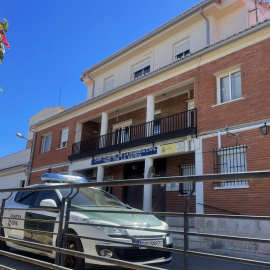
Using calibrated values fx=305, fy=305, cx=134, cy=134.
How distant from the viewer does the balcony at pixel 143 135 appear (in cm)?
1283

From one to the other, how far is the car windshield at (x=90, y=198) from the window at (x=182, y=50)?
1121cm

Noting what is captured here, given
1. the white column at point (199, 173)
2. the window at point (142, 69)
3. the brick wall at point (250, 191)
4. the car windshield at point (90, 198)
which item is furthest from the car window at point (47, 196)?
the window at point (142, 69)

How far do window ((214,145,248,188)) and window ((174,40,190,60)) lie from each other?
692 centimetres

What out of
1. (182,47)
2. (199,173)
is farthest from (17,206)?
(182,47)

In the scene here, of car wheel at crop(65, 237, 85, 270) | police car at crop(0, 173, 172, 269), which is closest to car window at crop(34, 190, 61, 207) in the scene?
police car at crop(0, 173, 172, 269)

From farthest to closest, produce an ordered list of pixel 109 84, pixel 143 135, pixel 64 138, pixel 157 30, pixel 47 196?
1. pixel 109 84
2. pixel 64 138
3. pixel 157 30
4. pixel 143 135
5. pixel 47 196

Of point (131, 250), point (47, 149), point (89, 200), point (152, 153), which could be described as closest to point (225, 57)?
point (152, 153)

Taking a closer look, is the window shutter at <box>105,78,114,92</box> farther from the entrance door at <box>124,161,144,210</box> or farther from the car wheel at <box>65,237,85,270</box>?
the car wheel at <box>65,237,85,270</box>

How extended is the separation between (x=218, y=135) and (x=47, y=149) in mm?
13903

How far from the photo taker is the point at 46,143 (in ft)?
71.6

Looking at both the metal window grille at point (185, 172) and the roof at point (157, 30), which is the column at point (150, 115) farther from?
the roof at point (157, 30)

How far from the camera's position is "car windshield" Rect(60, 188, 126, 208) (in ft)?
18.4

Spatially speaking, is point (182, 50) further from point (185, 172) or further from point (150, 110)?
point (185, 172)

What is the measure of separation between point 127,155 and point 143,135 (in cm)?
151
